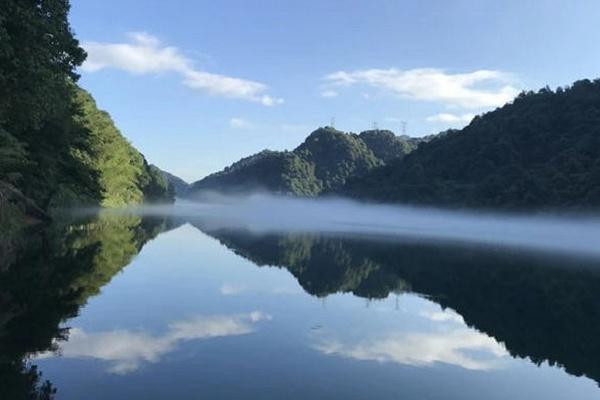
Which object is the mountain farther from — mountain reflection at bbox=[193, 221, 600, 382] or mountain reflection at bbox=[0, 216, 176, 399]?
mountain reflection at bbox=[0, 216, 176, 399]

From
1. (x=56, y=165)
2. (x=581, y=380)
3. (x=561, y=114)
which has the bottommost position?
(x=581, y=380)

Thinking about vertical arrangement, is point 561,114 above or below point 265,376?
above

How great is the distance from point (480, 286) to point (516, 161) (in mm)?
126712

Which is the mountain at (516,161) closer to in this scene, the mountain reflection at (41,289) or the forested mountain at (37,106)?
the forested mountain at (37,106)

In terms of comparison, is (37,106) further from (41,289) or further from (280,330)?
(280,330)

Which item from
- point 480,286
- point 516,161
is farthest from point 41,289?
point 516,161

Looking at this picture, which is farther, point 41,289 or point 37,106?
point 37,106

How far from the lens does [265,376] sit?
1059 centimetres

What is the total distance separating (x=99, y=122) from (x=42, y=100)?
70.4 m

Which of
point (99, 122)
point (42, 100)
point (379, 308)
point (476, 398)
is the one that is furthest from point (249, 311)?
point (99, 122)

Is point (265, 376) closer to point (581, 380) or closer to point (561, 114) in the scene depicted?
point (581, 380)

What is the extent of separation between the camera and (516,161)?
14375 centimetres

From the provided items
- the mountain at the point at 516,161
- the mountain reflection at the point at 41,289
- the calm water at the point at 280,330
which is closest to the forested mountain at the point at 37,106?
the mountain reflection at the point at 41,289

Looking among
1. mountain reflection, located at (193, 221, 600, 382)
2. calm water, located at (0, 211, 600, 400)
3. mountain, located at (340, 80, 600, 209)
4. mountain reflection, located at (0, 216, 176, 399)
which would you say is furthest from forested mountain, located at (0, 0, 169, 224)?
mountain, located at (340, 80, 600, 209)
